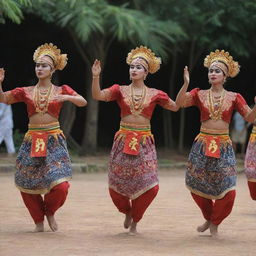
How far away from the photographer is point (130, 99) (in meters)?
8.77

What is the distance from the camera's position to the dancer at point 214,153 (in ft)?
28.3

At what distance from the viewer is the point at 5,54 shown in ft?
68.4

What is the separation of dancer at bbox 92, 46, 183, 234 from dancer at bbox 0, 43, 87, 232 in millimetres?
453

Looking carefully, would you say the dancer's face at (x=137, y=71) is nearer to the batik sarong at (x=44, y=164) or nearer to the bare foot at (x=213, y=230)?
the batik sarong at (x=44, y=164)

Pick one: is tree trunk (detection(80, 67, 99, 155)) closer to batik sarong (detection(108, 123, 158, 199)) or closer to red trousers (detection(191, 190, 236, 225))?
batik sarong (detection(108, 123, 158, 199))

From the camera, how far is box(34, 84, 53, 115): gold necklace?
8.66m

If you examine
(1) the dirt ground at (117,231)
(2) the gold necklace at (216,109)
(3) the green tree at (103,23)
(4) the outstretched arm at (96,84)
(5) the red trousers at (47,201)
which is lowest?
(1) the dirt ground at (117,231)

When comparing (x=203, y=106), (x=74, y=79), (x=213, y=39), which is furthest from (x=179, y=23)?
(x=203, y=106)

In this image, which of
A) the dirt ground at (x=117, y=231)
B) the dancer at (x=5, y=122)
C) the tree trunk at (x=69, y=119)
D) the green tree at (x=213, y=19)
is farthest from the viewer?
the tree trunk at (x=69, y=119)

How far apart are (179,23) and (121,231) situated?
33.5 ft

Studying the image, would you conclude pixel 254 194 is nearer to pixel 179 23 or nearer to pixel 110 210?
pixel 110 210

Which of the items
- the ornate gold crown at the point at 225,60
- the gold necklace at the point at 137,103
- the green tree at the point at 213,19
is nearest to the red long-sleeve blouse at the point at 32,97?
the gold necklace at the point at 137,103

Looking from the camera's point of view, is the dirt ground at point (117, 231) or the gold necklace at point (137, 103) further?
the gold necklace at point (137, 103)

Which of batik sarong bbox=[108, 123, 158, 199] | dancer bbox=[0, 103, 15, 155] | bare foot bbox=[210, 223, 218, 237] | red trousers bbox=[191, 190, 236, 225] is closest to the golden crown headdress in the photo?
batik sarong bbox=[108, 123, 158, 199]
